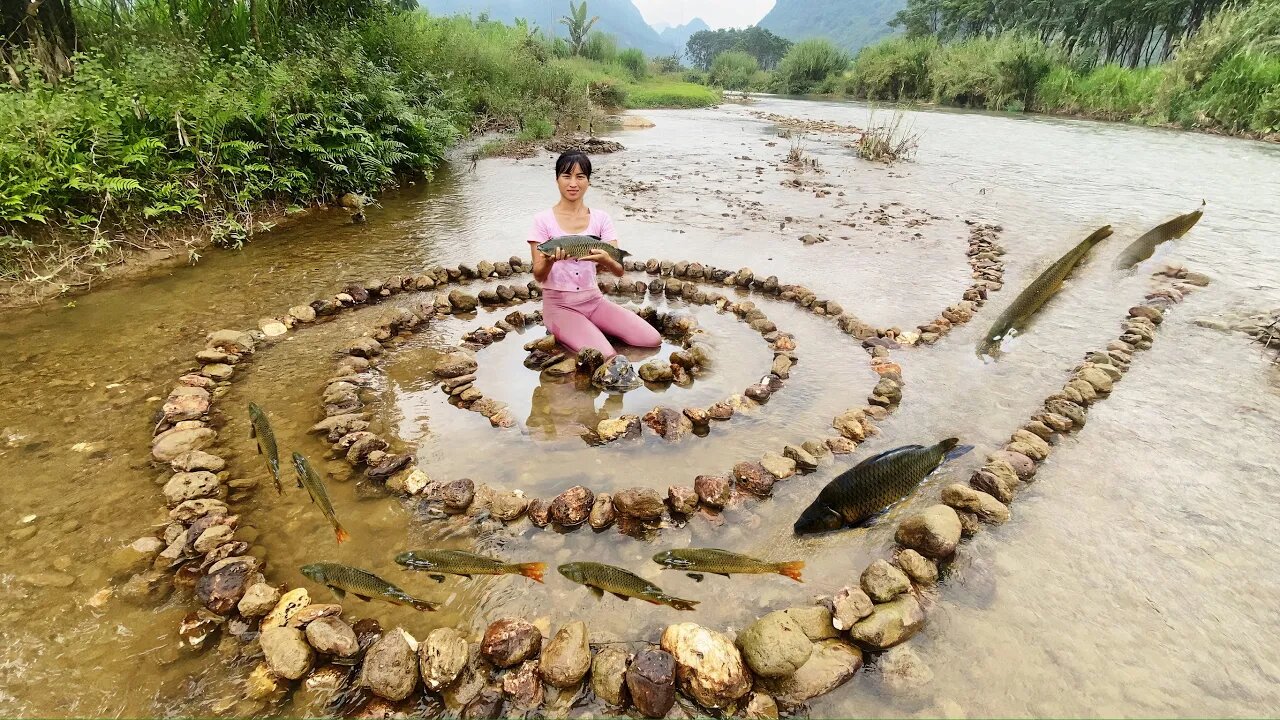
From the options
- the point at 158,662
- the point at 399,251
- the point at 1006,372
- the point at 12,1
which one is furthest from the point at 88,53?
the point at 1006,372

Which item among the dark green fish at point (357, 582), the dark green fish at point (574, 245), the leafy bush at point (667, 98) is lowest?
the dark green fish at point (357, 582)

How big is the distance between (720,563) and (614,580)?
0.54m

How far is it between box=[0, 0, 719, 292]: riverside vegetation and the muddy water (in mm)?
1017

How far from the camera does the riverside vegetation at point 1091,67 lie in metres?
20.3

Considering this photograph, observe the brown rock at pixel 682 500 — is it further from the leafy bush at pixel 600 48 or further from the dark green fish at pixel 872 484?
the leafy bush at pixel 600 48

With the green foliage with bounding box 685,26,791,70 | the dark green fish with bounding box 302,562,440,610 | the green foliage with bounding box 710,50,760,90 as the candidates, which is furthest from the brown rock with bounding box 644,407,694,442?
the green foliage with bounding box 685,26,791,70

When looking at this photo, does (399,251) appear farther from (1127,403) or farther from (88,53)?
(1127,403)

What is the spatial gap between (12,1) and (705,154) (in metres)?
15.7

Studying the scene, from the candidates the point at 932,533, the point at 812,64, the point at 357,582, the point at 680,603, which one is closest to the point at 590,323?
the point at 680,603

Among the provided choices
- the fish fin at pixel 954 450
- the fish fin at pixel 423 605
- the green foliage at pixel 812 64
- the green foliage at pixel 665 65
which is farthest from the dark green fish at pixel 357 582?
the green foliage at pixel 665 65

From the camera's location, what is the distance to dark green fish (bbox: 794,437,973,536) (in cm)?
297

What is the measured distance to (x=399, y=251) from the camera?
→ 862 centimetres

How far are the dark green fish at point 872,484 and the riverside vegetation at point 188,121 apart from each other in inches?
331

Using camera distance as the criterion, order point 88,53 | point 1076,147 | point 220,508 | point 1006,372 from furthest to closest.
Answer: point 1076,147 → point 88,53 → point 1006,372 → point 220,508
